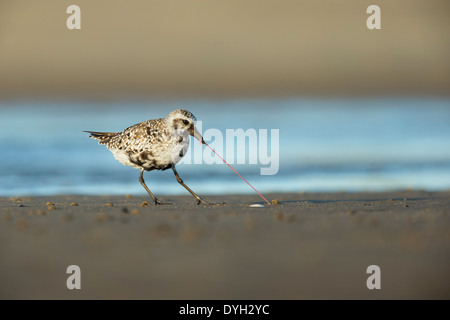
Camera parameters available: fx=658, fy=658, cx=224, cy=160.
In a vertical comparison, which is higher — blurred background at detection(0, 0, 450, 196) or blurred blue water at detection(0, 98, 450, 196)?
blurred background at detection(0, 0, 450, 196)

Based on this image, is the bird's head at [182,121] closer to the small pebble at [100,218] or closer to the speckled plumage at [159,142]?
the speckled plumage at [159,142]

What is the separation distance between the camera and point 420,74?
27.7m

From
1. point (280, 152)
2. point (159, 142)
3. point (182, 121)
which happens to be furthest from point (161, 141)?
point (280, 152)

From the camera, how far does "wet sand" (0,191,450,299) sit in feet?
17.1

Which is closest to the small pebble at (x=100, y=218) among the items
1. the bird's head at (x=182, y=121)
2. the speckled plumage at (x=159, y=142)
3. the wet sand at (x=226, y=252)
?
the wet sand at (x=226, y=252)

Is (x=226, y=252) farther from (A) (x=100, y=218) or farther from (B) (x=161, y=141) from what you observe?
(B) (x=161, y=141)

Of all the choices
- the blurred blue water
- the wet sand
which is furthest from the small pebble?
the blurred blue water

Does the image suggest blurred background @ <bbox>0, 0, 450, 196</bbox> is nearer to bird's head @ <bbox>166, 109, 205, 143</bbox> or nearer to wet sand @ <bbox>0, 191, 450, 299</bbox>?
bird's head @ <bbox>166, 109, 205, 143</bbox>

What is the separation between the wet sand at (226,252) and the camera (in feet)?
17.1

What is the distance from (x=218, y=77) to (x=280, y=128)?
350 inches

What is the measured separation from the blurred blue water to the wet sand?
11.5ft

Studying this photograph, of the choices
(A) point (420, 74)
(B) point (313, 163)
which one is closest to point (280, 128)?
(B) point (313, 163)

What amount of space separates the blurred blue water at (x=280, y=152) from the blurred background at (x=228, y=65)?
0.58 feet

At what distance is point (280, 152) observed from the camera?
15258 mm
